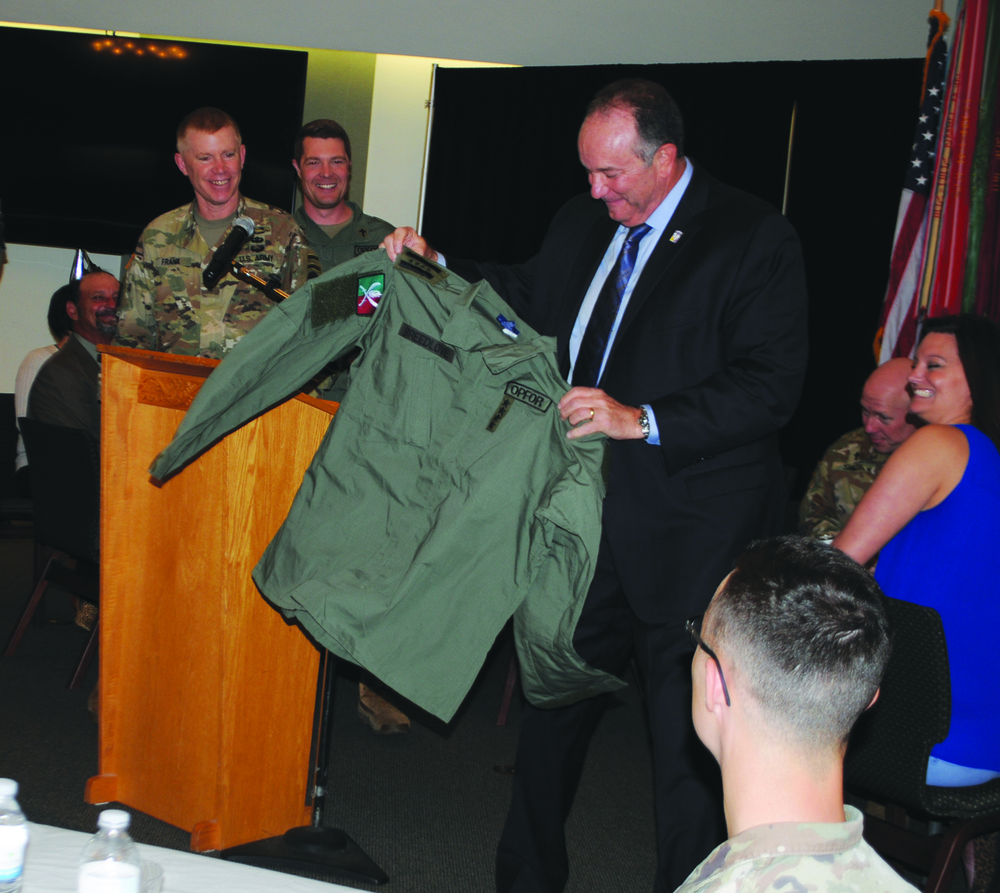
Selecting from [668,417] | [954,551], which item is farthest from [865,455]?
[668,417]

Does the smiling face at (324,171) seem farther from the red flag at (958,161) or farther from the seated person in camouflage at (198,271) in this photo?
the red flag at (958,161)

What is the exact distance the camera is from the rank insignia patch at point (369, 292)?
6.97ft

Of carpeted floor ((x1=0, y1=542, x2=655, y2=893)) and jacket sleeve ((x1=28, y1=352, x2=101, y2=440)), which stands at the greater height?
jacket sleeve ((x1=28, y1=352, x2=101, y2=440))

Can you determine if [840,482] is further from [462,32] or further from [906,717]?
[462,32]

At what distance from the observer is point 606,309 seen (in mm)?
2174

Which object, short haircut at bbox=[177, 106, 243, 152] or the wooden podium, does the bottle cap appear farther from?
short haircut at bbox=[177, 106, 243, 152]

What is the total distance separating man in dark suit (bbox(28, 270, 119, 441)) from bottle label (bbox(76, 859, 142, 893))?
3360 mm

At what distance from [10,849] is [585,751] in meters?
1.43

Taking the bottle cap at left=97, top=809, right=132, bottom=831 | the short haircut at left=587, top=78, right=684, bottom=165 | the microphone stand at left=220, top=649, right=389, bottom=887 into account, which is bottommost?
the microphone stand at left=220, top=649, right=389, bottom=887

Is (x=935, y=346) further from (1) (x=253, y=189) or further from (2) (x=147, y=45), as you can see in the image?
(2) (x=147, y=45)

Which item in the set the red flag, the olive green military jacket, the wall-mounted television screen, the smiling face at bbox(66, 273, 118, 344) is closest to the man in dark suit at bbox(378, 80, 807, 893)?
the olive green military jacket

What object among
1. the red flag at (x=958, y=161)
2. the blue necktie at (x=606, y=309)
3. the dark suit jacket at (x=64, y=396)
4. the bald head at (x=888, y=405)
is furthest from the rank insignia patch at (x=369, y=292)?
the red flag at (x=958, y=161)

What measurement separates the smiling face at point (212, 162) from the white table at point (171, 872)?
2383 mm

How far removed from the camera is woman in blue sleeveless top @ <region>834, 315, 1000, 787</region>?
6.64 ft
